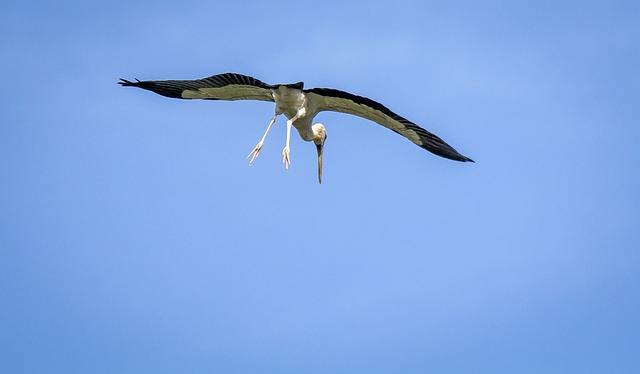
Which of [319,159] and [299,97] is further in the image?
[319,159]

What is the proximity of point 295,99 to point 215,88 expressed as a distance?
1649mm

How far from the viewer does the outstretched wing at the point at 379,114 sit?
68.3ft

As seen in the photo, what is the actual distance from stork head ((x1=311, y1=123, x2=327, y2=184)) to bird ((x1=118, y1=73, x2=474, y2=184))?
113cm

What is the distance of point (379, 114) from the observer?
21266 mm

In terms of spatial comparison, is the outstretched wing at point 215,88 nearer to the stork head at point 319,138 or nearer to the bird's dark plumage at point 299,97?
the bird's dark plumage at point 299,97

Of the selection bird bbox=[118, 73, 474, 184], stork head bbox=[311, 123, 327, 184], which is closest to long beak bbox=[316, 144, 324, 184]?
stork head bbox=[311, 123, 327, 184]

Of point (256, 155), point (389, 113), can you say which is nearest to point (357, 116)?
point (389, 113)

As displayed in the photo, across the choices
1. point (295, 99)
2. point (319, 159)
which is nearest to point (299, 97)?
point (295, 99)

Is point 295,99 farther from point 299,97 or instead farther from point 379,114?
point 379,114

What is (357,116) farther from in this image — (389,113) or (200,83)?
(200,83)

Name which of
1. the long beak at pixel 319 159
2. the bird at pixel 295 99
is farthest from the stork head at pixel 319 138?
the bird at pixel 295 99

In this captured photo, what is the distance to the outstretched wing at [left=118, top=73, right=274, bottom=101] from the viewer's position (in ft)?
69.4

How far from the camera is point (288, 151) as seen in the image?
67.5 feet

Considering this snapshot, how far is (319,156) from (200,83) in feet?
12.5
